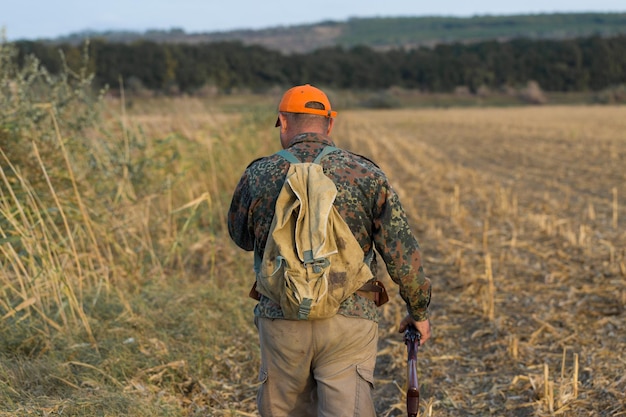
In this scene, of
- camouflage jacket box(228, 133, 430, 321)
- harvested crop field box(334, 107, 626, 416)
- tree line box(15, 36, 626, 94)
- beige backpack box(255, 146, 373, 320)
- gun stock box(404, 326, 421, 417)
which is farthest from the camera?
tree line box(15, 36, 626, 94)

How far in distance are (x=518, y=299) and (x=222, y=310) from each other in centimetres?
267

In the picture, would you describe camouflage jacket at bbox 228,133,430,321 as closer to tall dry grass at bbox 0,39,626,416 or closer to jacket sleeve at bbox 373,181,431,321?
jacket sleeve at bbox 373,181,431,321

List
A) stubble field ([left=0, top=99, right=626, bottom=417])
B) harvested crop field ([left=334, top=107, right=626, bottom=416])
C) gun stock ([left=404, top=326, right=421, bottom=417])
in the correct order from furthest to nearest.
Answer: harvested crop field ([left=334, top=107, right=626, bottom=416]) → stubble field ([left=0, top=99, right=626, bottom=417]) → gun stock ([left=404, top=326, right=421, bottom=417])

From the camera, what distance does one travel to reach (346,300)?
319 cm

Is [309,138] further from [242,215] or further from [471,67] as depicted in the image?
[471,67]

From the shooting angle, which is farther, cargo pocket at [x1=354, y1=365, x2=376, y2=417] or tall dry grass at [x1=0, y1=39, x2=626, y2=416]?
tall dry grass at [x1=0, y1=39, x2=626, y2=416]

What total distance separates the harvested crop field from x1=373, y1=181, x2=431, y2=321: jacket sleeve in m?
1.17

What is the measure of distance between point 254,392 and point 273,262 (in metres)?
2.17

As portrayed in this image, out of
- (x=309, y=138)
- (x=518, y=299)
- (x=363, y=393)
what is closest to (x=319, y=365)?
(x=363, y=393)

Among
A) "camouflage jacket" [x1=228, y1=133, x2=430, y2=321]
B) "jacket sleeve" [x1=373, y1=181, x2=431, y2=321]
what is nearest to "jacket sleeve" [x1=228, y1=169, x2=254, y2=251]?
"camouflage jacket" [x1=228, y1=133, x2=430, y2=321]

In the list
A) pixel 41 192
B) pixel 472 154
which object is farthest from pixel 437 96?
pixel 41 192

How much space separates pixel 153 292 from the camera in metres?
6.30

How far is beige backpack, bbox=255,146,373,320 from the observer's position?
9.62 feet

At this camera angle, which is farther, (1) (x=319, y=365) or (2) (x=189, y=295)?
(2) (x=189, y=295)
